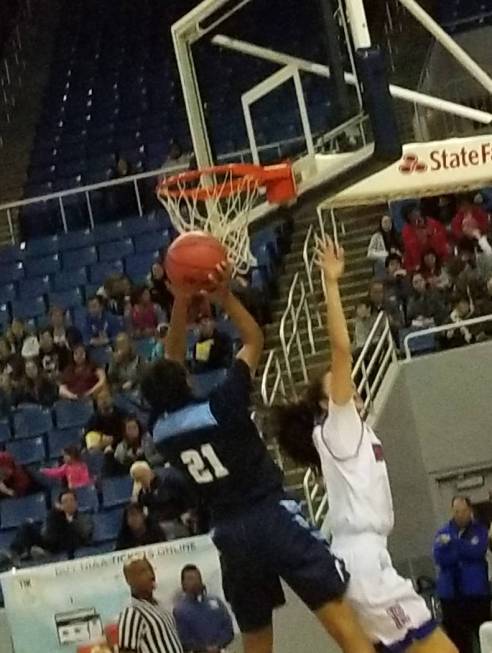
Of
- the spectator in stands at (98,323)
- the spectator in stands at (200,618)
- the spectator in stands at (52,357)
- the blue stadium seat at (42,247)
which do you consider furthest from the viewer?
the blue stadium seat at (42,247)

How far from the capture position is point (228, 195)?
614cm

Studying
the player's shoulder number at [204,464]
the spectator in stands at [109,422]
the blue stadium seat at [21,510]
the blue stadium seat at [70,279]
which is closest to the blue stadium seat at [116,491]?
the spectator in stands at [109,422]

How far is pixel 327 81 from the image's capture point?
617 centimetres

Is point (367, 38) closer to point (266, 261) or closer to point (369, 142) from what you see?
point (369, 142)

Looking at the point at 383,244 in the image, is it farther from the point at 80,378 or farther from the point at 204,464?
the point at 204,464

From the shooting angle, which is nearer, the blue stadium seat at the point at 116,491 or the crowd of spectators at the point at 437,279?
the blue stadium seat at the point at 116,491

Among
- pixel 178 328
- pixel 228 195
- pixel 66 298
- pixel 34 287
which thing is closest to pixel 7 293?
pixel 34 287

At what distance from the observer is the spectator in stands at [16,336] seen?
12141 mm

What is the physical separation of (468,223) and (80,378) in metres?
3.35

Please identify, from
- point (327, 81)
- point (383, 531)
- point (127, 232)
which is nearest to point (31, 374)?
point (127, 232)

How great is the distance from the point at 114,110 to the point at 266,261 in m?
4.61

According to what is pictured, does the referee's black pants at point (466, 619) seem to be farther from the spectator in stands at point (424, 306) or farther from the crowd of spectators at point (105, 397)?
the spectator in stands at point (424, 306)

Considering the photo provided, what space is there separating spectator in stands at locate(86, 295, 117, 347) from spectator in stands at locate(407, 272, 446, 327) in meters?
2.66

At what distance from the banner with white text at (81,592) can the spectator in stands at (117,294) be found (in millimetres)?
3681
